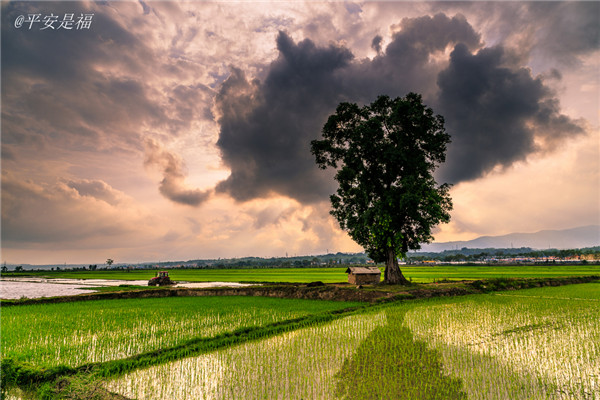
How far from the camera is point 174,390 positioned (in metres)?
7.54

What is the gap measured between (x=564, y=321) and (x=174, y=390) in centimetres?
1815

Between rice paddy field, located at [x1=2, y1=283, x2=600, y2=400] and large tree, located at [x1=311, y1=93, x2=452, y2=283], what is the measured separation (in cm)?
1281

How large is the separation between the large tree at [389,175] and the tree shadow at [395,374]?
1934cm

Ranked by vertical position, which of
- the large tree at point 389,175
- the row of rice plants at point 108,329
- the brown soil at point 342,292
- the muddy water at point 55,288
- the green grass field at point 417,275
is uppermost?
the large tree at point 389,175

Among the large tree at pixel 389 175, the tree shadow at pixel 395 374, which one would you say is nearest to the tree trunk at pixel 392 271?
the large tree at pixel 389 175

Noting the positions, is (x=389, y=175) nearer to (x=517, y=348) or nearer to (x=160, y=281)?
(x=517, y=348)

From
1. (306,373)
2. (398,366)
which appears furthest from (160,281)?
(398,366)

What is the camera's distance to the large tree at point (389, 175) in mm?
30047

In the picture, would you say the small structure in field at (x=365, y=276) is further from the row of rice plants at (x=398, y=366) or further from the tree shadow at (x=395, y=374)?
the tree shadow at (x=395, y=374)

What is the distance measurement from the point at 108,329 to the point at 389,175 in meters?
27.3

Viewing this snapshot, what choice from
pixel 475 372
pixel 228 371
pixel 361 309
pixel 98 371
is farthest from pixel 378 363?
pixel 361 309

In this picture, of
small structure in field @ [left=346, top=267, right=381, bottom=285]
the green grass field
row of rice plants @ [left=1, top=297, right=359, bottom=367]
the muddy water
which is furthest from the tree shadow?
the green grass field

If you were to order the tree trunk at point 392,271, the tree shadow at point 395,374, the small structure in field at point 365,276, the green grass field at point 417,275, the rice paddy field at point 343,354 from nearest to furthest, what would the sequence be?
the tree shadow at point 395,374, the rice paddy field at point 343,354, the tree trunk at point 392,271, the small structure in field at point 365,276, the green grass field at point 417,275

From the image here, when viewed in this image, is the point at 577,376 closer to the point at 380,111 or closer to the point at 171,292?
the point at 380,111
